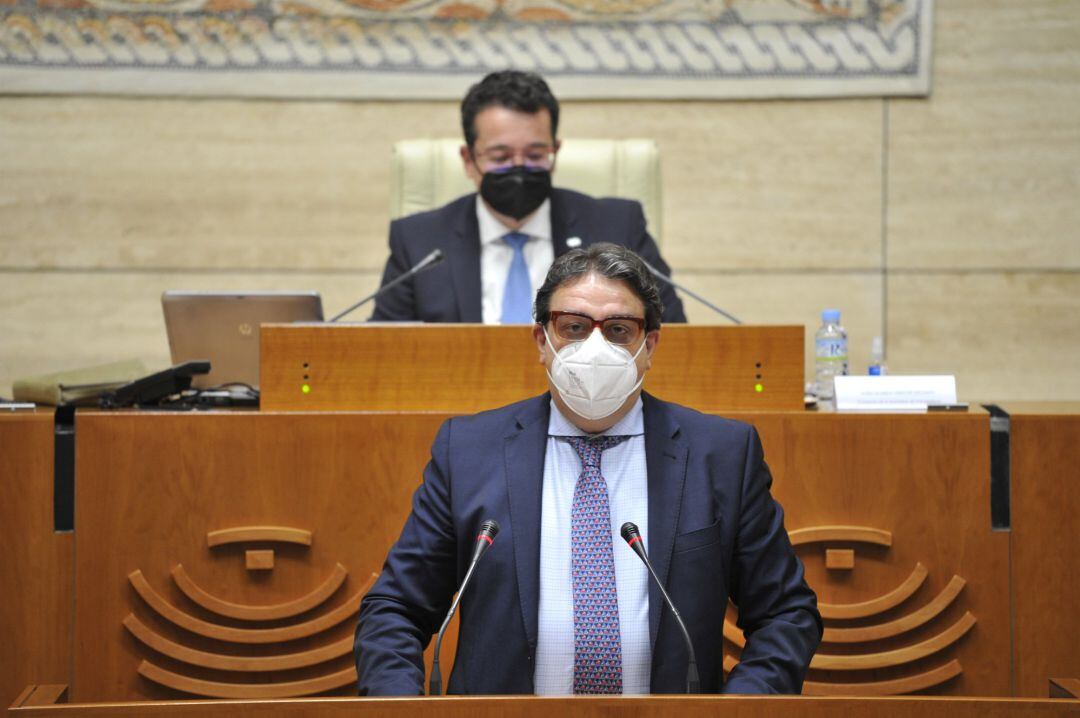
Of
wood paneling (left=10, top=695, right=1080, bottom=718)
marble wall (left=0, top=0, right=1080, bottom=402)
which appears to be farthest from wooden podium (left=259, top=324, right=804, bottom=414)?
marble wall (left=0, top=0, right=1080, bottom=402)

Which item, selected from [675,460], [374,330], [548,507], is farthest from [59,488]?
[675,460]

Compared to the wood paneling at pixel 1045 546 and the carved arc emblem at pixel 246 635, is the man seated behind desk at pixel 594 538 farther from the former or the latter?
the wood paneling at pixel 1045 546

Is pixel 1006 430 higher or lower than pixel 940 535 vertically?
higher

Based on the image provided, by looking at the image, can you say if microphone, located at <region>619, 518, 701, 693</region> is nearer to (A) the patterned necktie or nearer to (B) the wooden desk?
(A) the patterned necktie

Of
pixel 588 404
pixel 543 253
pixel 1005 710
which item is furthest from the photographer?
pixel 543 253

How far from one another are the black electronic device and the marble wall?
183 centimetres

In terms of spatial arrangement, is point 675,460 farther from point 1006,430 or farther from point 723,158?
point 723,158

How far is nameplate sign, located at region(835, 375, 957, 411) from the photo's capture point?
2.40 m

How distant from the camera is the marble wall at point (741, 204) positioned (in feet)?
14.3

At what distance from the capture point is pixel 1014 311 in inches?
173

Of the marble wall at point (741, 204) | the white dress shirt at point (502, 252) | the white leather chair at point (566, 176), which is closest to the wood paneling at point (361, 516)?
the white dress shirt at point (502, 252)

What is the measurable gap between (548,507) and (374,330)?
27.9 inches

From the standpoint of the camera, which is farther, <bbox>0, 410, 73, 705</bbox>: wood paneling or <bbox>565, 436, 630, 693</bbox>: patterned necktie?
<bbox>0, 410, 73, 705</bbox>: wood paneling

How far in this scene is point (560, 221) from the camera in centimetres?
334
